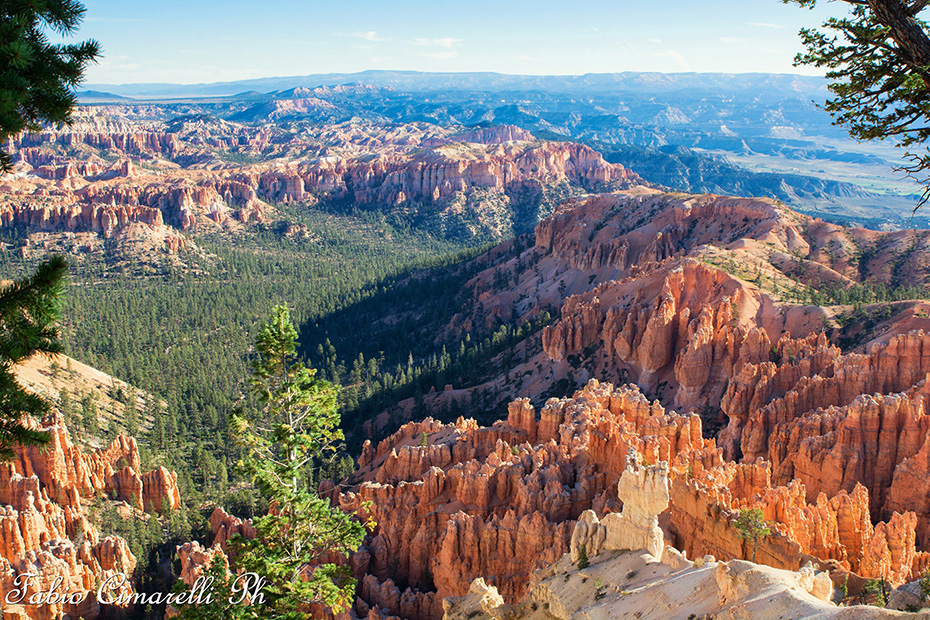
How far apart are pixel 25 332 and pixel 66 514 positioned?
146ft

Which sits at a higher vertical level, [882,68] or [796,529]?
[882,68]

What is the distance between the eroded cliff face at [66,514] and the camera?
40594 mm

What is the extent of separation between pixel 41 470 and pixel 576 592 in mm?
46590

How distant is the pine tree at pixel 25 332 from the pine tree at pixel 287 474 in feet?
23.9

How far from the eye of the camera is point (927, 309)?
57.5 meters

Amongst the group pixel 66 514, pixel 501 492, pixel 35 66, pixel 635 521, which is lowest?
pixel 66 514

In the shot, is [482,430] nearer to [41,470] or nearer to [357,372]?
[41,470]

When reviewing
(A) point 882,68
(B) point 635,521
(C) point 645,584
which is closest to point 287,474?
(C) point 645,584

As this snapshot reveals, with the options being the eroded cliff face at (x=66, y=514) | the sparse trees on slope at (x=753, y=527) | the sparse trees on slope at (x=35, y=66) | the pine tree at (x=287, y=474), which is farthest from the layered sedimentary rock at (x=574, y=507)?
→ the sparse trees on slope at (x=35, y=66)

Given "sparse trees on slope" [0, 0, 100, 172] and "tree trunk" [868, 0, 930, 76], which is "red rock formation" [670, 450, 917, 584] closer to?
"tree trunk" [868, 0, 930, 76]

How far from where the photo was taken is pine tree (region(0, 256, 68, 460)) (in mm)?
12508

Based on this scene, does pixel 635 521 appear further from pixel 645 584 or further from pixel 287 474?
pixel 287 474

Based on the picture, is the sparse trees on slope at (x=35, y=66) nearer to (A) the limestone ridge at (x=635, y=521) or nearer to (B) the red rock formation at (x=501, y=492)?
(A) the limestone ridge at (x=635, y=521)

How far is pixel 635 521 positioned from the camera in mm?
24609
